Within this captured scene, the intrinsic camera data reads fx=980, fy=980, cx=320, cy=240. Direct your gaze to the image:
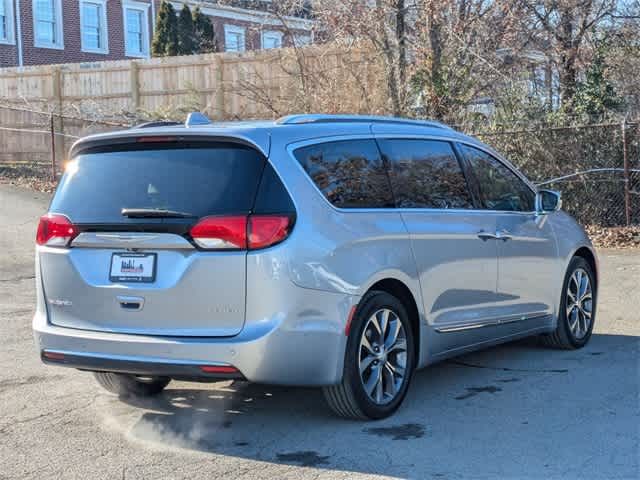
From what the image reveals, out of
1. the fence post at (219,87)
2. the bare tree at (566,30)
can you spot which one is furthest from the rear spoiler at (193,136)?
the fence post at (219,87)

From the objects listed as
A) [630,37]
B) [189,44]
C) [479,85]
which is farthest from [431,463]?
[189,44]

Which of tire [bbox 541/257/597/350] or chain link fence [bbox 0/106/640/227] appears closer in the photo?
tire [bbox 541/257/597/350]

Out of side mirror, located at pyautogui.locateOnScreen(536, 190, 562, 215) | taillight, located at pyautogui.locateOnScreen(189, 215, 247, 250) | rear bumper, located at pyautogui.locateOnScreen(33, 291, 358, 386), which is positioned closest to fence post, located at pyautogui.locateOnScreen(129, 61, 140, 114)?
side mirror, located at pyautogui.locateOnScreen(536, 190, 562, 215)

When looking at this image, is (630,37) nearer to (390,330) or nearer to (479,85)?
(479,85)

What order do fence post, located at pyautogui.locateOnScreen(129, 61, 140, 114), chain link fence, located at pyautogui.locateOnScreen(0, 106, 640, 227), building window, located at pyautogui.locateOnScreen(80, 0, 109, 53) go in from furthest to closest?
building window, located at pyautogui.locateOnScreen(80, 0, 109, 53), fence post, located at pyautogui.locateOnScreen(129, 61, 140, 114), chain link fence, located at pyautogui.locateOnScreen(0, 106, 640, 227)

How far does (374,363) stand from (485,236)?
1.51m

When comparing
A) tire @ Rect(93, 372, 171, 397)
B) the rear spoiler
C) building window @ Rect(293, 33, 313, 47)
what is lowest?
tire @ Rect(93, 372, 171, 397)

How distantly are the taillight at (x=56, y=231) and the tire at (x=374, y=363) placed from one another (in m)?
1.70

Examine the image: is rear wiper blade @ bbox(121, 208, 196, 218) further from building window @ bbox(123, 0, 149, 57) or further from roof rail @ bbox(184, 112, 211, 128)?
building window @ bbox(123, 0, 149, 57)

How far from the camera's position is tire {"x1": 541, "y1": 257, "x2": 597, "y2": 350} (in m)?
7.75

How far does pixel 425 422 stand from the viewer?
578cm

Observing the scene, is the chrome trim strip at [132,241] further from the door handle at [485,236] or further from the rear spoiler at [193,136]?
the door handle at [485,236]

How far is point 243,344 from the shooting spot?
5.13m

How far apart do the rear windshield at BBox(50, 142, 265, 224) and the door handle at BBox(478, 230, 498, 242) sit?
2003 millimetres
